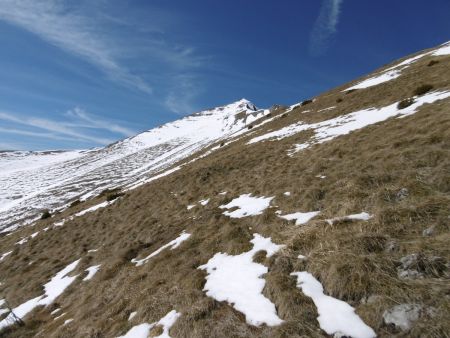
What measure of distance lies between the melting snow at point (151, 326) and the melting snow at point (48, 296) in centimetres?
668

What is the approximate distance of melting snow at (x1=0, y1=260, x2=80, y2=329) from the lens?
1250 centimetres

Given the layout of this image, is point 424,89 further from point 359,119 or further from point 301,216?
point 301,216

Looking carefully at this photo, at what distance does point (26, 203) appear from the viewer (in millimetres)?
51875

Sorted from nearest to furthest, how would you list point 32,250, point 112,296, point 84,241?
point 112,296, point 84,241, point 32,250

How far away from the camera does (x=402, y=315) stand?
5434mm

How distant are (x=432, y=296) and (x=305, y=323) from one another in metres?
2.26

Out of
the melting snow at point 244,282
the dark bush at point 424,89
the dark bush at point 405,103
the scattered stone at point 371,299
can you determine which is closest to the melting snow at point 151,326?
the melting snow at point 244,282

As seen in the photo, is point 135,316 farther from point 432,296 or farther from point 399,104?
point 399,104

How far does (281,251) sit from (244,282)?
1.31 m

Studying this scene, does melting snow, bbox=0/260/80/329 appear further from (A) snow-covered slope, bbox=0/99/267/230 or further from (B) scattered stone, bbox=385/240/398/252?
(A) snow-covered slope, bbox=0/99/267/230

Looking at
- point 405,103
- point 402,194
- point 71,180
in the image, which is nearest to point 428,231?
point 402,194

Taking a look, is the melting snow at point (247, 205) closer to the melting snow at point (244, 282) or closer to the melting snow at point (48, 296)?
the melting snow at point (244, 282)

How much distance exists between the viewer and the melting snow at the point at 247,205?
1314 cm

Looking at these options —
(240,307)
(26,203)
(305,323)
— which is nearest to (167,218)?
(240,307)
